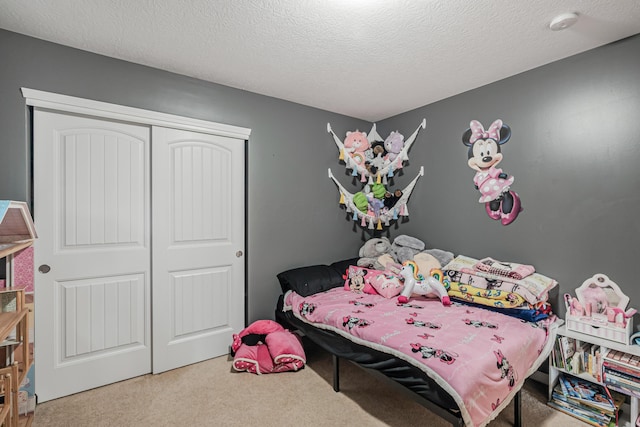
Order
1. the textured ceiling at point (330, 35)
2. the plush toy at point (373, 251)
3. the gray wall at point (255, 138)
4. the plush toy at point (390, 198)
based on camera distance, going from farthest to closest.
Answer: the plush toy at point (390, 198) → the plush toy at point (373, 251) → the gray wall at point (255, 138) → the textured ceiling at point (330, 35)

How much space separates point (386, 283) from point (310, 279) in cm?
72

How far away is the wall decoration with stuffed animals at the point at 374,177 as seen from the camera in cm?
359

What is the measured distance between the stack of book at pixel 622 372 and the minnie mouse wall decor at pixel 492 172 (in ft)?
3.73

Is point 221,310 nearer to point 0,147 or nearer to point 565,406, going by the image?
point 0,147

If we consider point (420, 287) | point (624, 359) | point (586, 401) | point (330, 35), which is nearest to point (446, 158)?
point (420, 287)

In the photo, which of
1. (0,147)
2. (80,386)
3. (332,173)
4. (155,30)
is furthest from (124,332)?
(332,173)

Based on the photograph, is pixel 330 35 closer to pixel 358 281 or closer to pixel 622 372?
pixel 358 281

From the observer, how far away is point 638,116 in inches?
80.9

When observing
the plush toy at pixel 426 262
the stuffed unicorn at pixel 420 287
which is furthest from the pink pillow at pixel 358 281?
the plush toy at pixel 426 262

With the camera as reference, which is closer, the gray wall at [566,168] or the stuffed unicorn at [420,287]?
the gray wall at [566,168]

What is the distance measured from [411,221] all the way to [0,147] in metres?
3.51

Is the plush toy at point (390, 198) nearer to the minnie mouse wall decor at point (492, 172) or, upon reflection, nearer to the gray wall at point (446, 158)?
the gray wall at point (446, 158)

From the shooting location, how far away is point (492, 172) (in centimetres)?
281

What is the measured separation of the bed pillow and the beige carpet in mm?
711
